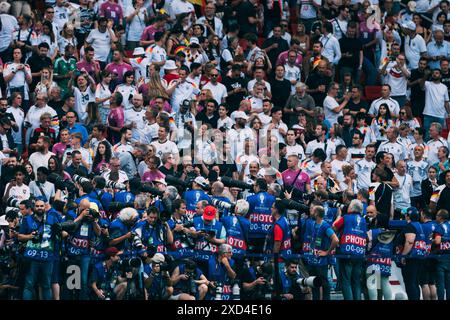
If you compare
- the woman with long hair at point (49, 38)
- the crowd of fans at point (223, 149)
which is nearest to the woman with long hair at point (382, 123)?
the crowd of fans at point (223, 149)

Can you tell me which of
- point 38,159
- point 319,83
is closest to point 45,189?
Answer: point 38,159

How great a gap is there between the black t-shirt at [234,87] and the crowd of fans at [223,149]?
0.04 meters

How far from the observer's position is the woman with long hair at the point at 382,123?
1104 inches

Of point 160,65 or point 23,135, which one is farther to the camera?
point 160,65

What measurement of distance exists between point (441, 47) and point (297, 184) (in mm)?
7158

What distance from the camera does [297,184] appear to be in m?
24.9

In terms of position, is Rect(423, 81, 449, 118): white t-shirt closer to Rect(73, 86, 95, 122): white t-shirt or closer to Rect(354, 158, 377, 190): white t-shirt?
Rect(354, 158, 377, 190): white t-shirt

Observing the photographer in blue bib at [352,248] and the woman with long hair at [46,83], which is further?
the woman with long hair at [46,83]

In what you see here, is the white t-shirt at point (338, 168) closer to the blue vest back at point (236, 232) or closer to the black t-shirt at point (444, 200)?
the black t-shirt at point (444, 200)

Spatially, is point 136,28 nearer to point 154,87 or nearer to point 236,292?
point 154,87

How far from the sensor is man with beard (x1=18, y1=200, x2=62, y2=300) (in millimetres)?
21312

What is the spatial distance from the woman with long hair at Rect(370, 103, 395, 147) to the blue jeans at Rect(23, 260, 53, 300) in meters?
8.55

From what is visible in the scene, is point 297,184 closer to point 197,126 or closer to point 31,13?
point 197,126
